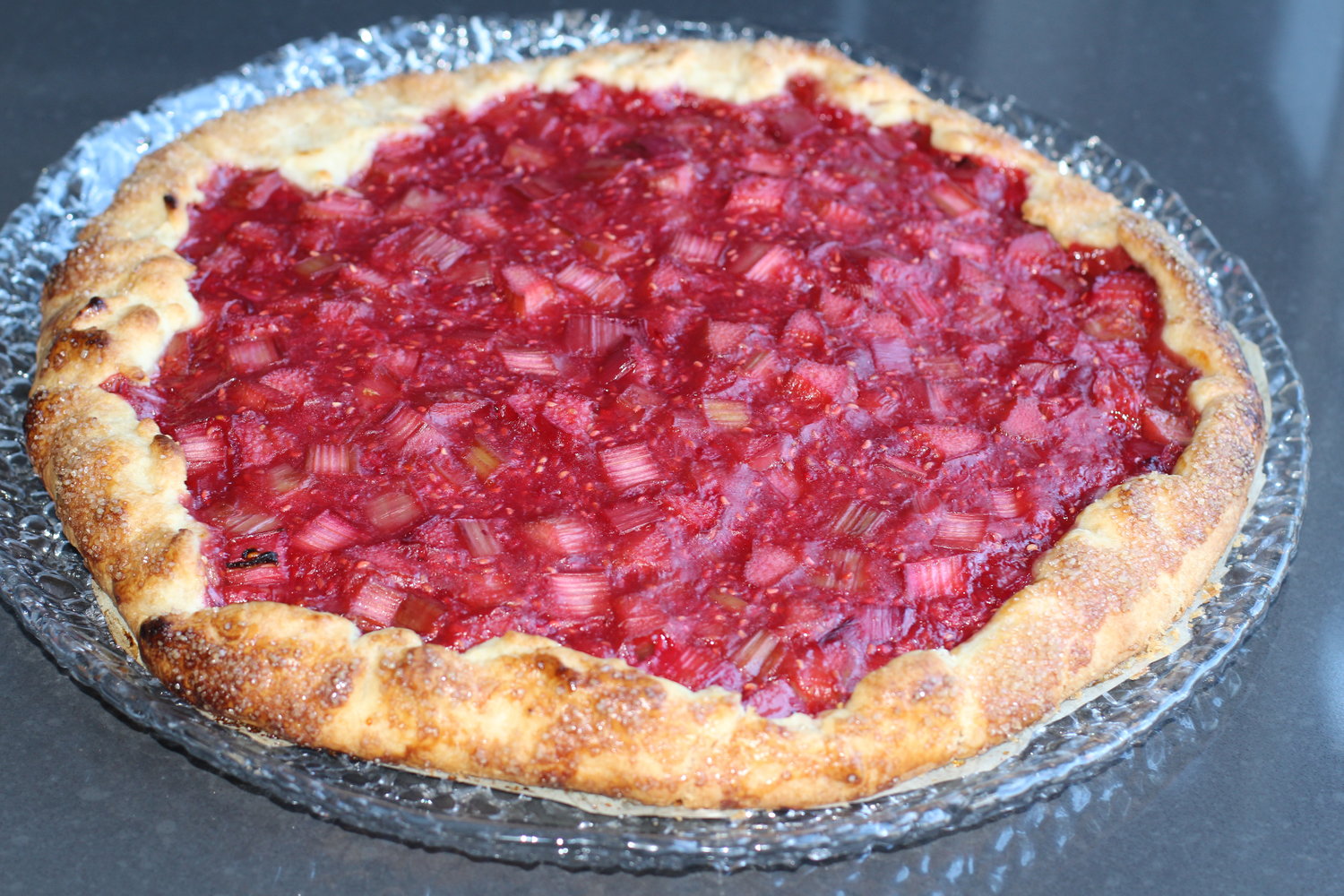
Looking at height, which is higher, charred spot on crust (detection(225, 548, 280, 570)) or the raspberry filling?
the raspberry filling

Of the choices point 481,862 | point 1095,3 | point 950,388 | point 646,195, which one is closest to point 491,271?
point 646,195

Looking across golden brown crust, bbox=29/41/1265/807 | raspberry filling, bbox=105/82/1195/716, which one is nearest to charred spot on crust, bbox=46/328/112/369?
golden brown crust, bbox=29/41/1265/807

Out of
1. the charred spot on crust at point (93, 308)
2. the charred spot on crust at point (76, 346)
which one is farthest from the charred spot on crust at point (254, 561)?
the charred spot on crust at point (93, 308)

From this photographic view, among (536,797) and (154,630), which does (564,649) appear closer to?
(536,797)

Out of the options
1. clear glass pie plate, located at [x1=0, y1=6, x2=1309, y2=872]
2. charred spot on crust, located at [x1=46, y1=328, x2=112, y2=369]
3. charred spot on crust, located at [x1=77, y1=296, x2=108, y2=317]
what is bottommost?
clear glass pie plate, located at [x1=0, y1=6, x2=1309, y2=872]

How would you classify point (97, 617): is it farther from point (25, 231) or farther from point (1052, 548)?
point (1052, 548)

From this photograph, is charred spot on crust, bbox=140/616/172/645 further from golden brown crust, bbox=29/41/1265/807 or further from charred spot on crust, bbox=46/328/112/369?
charred spot on crust, bbox=46/328/112/369
